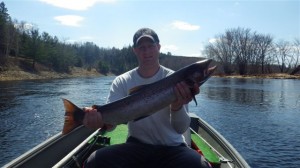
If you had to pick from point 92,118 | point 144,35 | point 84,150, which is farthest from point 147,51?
point 84,150

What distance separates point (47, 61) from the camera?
295ft

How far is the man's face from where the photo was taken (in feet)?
16.8

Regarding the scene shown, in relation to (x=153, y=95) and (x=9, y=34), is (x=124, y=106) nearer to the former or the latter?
(x=153, y=95)

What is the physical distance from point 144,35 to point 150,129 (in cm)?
148

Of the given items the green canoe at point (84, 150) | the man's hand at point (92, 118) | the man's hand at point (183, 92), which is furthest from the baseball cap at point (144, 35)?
the green canoe at point (84, 150)

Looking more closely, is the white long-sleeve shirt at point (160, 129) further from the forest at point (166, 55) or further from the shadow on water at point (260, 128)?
the forest at point (166, 55)

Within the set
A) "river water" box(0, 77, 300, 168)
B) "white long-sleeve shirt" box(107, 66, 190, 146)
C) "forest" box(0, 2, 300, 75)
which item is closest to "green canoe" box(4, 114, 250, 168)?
"white long-sleeve shirt" box(107, 66, 190, 146)

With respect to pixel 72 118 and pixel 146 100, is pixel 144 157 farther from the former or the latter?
pixel 72 118

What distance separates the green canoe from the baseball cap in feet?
7.53

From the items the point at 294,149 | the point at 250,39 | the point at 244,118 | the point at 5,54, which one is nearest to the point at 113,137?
the point at 294,149

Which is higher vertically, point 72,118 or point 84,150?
point 72,118

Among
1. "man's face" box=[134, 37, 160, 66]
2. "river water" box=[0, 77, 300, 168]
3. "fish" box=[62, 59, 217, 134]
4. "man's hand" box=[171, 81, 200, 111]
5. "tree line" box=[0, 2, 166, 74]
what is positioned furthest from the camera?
"tree line" box=[0, 2, 166, 74]

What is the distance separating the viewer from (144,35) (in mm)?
5148

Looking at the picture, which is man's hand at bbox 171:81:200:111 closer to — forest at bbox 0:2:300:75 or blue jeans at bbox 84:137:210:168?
blue jeans at bbox 84:137:210:168
